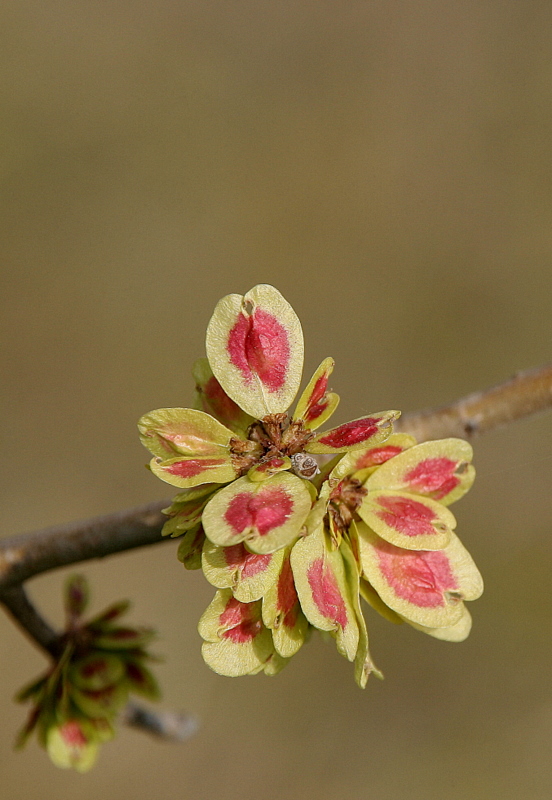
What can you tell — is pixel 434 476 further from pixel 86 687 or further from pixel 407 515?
pixel 86 687

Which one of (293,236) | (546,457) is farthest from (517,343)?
(293,236)

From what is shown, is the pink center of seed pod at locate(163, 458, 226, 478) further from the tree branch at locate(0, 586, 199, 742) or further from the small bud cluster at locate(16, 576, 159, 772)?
the small bud cluster at locate(16, 576, 159, 772)

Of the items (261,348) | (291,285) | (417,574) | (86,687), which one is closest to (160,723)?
(86,687)

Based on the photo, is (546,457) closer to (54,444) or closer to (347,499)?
(54,444)

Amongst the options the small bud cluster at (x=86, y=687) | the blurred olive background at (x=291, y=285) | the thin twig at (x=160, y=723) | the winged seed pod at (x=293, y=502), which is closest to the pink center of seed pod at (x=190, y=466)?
the winged seed pod at (x=293, y=502)

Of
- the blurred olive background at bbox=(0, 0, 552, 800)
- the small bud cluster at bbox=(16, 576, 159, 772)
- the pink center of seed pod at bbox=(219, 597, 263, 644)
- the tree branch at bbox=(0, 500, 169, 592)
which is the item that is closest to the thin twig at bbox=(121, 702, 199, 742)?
the small bud cluster at bbox=(16, 576, 159, 772)
